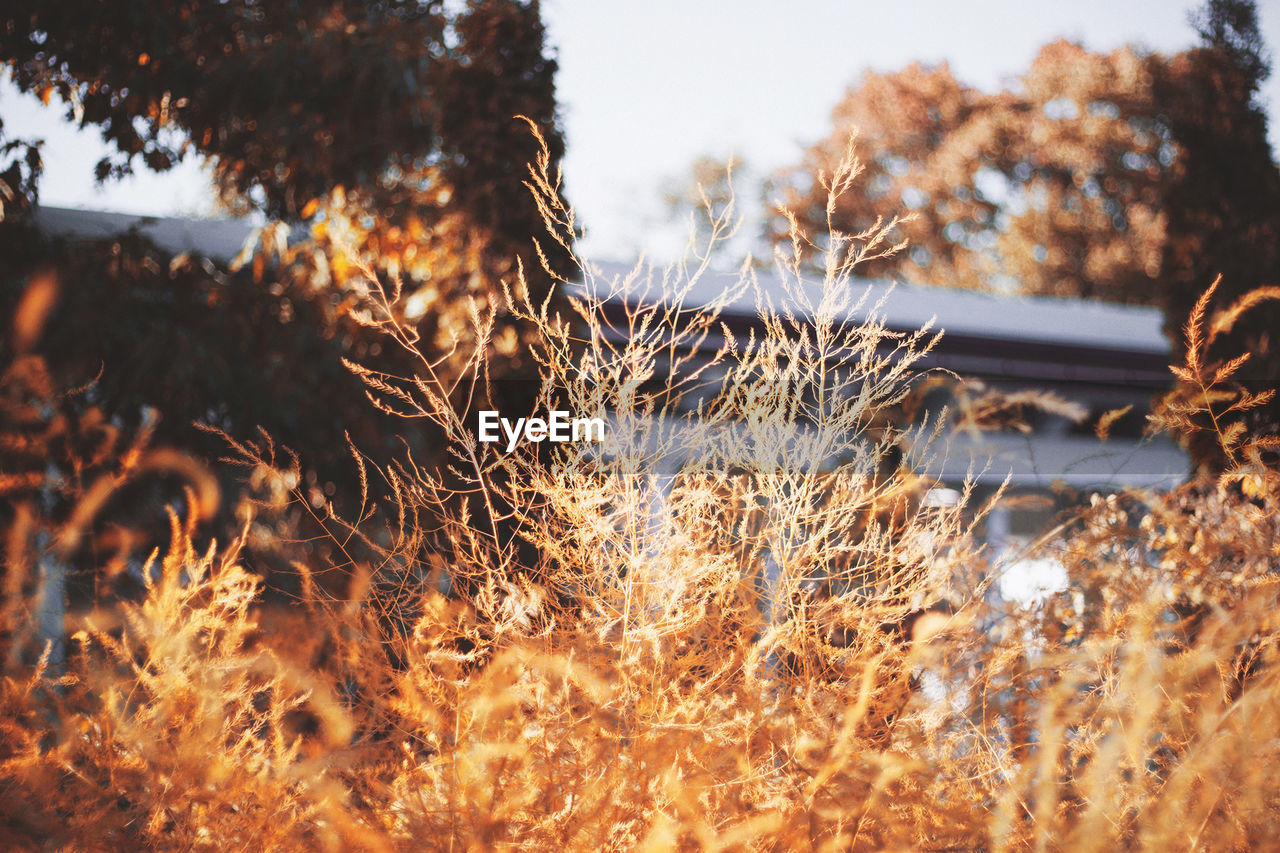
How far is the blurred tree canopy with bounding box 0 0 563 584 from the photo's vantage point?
427cm

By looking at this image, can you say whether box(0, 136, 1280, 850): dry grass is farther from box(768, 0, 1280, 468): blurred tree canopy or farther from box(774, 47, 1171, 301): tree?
box(774, 47, 1171, 301): tree

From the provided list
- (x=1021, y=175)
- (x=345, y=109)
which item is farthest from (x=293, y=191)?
(x=1021, y=175)

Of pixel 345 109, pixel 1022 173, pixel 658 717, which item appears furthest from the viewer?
pixel 1022 173

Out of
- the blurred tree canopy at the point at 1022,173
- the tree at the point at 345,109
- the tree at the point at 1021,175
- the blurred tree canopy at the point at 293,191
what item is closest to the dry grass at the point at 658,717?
the blurred tree canopy at the point at 293,191

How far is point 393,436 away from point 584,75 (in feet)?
6.93

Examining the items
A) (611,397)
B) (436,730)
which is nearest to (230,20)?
(611,397)

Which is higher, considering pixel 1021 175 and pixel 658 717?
pixel 1021 175

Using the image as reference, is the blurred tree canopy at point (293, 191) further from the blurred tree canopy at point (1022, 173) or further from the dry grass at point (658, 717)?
the blurred tree canopy at point (1022, 173)

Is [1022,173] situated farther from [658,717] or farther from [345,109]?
[658,717]

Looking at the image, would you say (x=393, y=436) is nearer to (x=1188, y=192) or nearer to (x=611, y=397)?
(x=611, y=397)

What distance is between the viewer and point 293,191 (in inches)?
190

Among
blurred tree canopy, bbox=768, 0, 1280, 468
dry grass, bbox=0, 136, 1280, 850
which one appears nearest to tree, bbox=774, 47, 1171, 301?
blurred tree canopy, bbox=768, 0, 1280, 468

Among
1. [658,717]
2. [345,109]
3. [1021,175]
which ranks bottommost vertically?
[658,717]

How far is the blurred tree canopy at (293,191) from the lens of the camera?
4.27 metres
